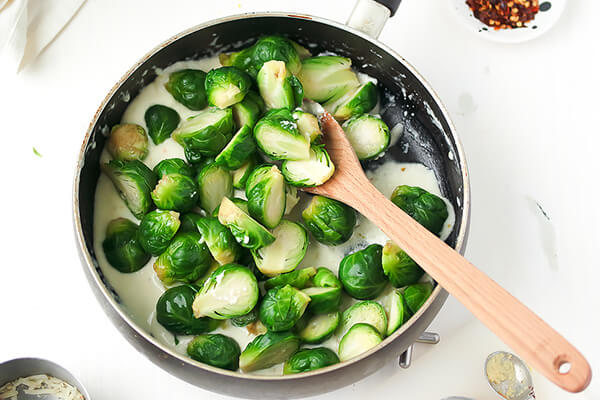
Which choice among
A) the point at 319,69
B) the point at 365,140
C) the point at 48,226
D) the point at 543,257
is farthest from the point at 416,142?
the point at 48,226

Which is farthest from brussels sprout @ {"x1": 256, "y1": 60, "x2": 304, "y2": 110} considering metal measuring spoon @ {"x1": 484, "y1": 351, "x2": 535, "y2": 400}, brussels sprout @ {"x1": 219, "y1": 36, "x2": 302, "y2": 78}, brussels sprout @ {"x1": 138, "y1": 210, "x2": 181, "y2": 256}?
metal measuring spoon @ {"x1": 484, "y1": 351, "x2": 535, "y2": 400}

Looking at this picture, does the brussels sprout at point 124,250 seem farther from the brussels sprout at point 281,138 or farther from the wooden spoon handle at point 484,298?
the wooden spoon handle at point 484,298

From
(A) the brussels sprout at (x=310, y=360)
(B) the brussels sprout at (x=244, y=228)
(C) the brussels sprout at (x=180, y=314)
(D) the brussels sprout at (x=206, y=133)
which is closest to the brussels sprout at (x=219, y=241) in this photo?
(B) the brussels sprout at (x=244, y=228)

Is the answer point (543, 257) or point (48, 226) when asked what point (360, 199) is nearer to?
point (543, 257)

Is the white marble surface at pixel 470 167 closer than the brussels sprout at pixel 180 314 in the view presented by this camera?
No

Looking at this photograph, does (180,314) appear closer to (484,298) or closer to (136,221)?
(136,221)

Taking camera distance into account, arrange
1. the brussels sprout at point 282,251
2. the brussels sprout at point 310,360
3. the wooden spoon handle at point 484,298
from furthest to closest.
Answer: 1. the brussels sprout at point 282,251
2. the brussels sprout at point 310,360
3. the wooden spoon handle at point 484,298

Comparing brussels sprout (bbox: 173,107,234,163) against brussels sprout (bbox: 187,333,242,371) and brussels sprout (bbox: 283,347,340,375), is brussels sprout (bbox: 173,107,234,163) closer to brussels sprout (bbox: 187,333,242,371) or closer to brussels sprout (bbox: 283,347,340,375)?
brussels sprout (bbox: 187,333,242,371)
